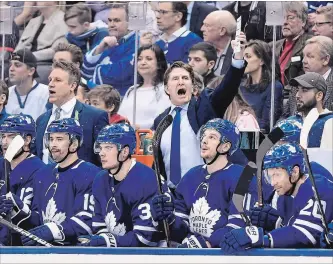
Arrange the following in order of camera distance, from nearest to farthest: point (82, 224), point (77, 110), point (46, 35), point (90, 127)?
point (82, 224) < point (90, 127) < point (77, 110) < point (46, 35)

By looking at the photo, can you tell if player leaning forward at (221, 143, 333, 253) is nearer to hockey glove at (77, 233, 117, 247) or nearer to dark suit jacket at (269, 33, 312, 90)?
hockey glove at (77, 233, 117, 247)

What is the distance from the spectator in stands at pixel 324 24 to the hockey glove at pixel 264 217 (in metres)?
1.60

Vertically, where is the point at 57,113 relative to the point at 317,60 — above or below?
below

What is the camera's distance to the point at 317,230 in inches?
239

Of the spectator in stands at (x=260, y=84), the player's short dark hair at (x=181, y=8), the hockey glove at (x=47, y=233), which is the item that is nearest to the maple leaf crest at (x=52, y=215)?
the hockey glove at (x=47, y=233)

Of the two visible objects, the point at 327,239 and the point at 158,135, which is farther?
the point at 158,135

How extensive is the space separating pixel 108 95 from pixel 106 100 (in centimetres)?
4

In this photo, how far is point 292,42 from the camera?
7.54 m

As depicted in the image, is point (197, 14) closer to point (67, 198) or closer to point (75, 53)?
point (75, 53)

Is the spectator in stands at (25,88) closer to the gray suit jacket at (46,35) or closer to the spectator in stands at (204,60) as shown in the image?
the gray suit jacket at (46,35)

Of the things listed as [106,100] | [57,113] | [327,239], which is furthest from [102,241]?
[106,100]

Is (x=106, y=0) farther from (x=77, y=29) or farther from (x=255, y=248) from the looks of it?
(x=255, y=248)

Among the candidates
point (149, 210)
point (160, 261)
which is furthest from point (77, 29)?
point (160, 261)

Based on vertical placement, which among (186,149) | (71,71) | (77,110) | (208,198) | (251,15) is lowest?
(208,198)
